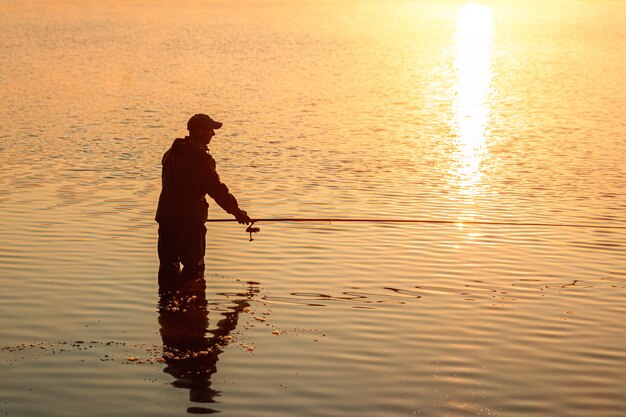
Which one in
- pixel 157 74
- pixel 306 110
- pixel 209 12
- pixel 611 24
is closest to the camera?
pixel 306 110

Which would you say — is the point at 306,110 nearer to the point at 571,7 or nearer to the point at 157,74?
the point at 157,74

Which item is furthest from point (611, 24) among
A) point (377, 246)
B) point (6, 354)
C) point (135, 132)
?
point (6, 354)

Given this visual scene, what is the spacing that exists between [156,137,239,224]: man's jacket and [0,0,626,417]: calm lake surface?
70cm

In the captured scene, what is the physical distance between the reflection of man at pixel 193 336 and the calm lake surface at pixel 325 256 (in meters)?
0.03

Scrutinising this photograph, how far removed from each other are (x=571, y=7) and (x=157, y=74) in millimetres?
63393

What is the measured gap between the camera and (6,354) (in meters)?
8.07

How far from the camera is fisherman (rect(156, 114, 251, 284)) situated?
959 cm

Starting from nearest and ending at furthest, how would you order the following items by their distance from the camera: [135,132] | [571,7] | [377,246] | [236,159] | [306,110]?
[377,246]
[236,159]
[135,132]
[306,110]
[571,7]

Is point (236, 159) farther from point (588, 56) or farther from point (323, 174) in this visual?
point (588, 56)

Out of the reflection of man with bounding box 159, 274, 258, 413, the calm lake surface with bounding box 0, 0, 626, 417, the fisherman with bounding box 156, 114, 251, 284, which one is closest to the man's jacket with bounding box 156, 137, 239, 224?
the fisherman with bounding box 156, 114, 251, 284

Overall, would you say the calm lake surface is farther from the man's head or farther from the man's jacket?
the man's head

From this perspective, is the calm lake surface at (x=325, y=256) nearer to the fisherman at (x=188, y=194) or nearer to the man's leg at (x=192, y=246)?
the man's leg at (x=192, y=246)

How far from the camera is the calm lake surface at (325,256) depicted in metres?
7.54

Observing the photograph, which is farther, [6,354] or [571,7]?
[571,7]
